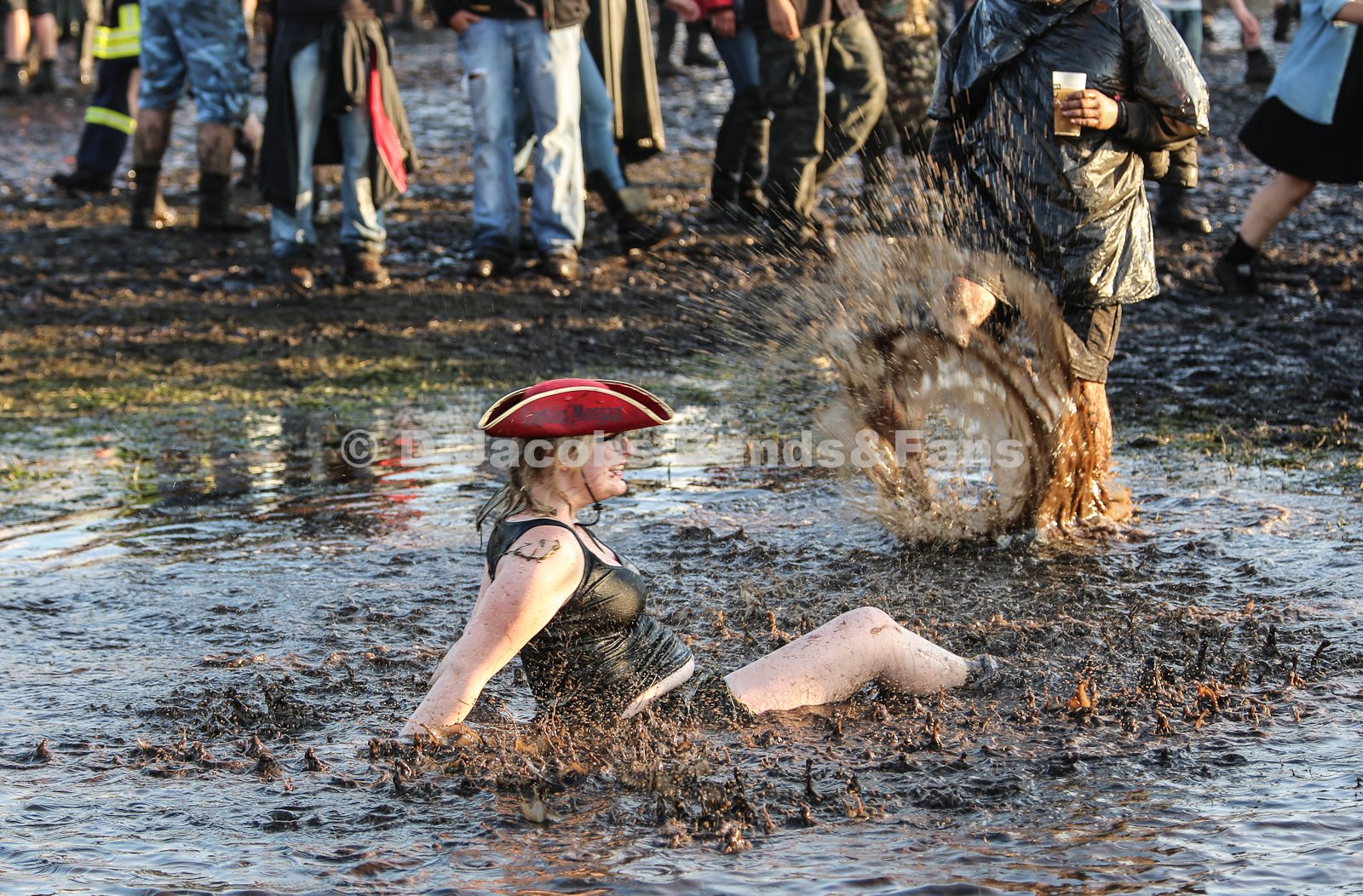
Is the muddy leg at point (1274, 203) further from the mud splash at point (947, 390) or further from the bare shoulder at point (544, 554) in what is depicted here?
the bare shoulder at point (544, 554)

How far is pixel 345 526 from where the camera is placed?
20.9 ft

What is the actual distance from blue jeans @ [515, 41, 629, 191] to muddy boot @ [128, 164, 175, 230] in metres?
2.79

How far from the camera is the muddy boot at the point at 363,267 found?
971cm

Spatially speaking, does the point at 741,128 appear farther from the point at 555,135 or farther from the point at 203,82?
the point at 203,82

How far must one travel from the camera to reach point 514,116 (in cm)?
942

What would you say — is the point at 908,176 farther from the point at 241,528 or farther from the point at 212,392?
the point at 241,528

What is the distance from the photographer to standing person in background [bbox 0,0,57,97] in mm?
16422

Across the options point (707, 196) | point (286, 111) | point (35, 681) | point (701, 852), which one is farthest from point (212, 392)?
point (701, 852)

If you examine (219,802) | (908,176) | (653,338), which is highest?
(908,176)

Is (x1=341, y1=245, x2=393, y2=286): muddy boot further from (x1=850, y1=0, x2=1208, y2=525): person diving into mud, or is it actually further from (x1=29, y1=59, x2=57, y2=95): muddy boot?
(x1=29, y1=59, x2=57, y2=95): muddy boot

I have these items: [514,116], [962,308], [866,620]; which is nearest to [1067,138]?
[962,308]

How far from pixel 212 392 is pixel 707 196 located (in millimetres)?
4510

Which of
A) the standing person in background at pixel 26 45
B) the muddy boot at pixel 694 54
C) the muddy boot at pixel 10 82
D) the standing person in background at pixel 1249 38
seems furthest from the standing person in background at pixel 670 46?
the muddy boot at pixel 10 82

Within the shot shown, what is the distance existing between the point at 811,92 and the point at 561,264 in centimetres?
179
